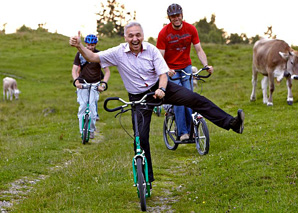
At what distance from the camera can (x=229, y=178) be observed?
22.2ft

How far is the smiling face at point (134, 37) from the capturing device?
598 centimetres

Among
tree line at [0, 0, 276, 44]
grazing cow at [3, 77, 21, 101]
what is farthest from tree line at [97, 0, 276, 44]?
grazing cow at [3, 77, 21, 101]

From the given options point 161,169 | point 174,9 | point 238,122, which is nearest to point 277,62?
point 174,9

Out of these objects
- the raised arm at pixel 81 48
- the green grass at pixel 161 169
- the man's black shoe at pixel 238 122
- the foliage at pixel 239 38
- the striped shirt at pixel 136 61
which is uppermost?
the foliage at pixel 239 38

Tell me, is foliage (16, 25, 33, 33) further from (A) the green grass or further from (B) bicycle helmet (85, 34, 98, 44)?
(B) bicycle helmet (85, 34, 98, 44)

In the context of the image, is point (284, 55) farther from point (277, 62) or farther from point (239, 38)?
point (239, 38)

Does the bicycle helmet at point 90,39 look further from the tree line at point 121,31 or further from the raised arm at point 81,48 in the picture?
the tree line at point 121,31

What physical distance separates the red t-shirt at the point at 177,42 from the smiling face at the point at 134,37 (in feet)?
9.74

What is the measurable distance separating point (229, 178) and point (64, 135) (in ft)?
25.0

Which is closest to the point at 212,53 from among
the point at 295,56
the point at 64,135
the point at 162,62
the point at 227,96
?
the point at 227,96

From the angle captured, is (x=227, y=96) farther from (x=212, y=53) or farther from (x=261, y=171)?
(x=212, y=53)

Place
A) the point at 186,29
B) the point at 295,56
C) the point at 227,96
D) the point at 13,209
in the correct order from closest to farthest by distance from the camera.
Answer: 1. the point at 13,209
2. the point at 186,29
3. the point at 295,56
4. the point at 227,96

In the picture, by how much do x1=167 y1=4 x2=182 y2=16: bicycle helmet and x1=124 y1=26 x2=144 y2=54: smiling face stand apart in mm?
2724

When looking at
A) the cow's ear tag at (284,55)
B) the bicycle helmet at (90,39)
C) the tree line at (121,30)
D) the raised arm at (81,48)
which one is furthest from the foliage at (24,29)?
the raised arm at (81,48)
